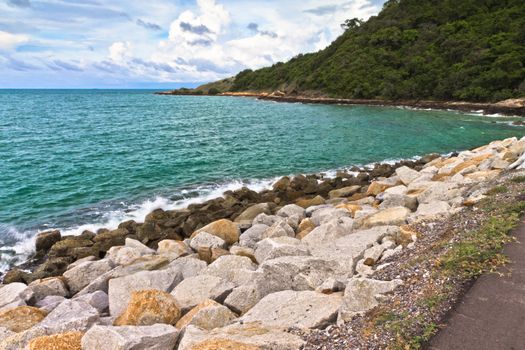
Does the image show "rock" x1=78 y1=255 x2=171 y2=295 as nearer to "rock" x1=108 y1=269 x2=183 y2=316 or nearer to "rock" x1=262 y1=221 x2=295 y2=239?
"rock" x1=108 y1=269 x2=183 y2=316

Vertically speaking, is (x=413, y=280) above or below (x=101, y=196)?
above

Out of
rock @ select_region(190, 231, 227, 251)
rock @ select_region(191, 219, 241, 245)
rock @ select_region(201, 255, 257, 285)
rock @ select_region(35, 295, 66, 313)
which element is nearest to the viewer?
rock @ select_region(201, 255, 257, 285)

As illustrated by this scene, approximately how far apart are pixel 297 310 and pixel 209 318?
162 centimetres

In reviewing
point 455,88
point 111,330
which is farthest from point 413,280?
point 455,88

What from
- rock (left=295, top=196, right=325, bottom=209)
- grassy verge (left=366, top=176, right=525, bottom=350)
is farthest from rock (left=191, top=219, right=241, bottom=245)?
grassy verge (left=366, top=176, right=525, bottom=350)

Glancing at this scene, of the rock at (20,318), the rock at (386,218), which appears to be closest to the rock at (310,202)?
the rock at (386,218)

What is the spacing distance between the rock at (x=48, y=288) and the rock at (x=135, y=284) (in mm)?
2144

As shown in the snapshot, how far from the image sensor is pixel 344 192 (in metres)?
18.4

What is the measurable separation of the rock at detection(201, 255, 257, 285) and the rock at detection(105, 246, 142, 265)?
9.19ft

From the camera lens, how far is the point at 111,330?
5.71 m

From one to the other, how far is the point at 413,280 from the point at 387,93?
76.6 m

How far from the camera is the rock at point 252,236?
11.8 meters

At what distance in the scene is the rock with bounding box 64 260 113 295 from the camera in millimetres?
10180

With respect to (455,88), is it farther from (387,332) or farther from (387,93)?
(387,332)
